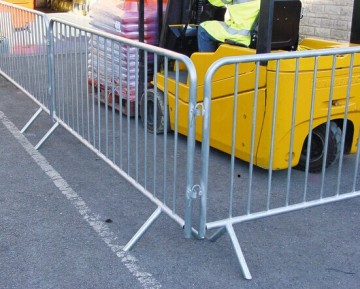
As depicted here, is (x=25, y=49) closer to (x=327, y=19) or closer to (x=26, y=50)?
(x=26, y=50)

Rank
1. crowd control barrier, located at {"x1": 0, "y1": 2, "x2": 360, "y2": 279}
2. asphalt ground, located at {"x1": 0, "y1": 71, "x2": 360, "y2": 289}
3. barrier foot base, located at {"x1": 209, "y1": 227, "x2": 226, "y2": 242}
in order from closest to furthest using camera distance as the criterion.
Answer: asphalt ground, located at {"x1": 0, "y1": 71, "x2": 360, "y2": 289}
barrier foot base, located at {"x1": 209, "y1": 227, "x2": 226, "y2": 242}
crowd control barrier, located at {"x1": 0, "y1": 2, "x2": 360, "y2": 279}

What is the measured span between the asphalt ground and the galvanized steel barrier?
1302 millimetres

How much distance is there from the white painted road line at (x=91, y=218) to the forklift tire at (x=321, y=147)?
2.15m

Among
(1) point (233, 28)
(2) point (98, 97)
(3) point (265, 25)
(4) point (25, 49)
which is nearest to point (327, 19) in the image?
(1) point (233, 28)

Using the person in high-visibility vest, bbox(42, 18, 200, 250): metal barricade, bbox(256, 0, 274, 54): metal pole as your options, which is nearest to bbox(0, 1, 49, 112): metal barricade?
bbox(42, 18, 200, 250): metal barricade

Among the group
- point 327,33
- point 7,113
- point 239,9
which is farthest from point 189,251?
point 327,33

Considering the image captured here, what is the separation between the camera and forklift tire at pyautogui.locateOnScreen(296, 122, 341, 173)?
527 cm

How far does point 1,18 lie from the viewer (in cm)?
742

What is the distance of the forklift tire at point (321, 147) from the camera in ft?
17.3

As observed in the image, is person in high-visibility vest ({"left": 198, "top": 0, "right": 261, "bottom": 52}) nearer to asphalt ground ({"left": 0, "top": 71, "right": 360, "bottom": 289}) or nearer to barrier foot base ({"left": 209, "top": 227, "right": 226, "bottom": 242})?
asphalt ground ({"left": 0, "top": 71, "right": 360, "bottom": 289})

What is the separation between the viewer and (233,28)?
540 centimetres

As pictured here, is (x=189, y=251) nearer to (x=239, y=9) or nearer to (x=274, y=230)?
(x=274, y=230)

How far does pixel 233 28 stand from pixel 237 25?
2.7 inches

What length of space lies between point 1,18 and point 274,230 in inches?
196
